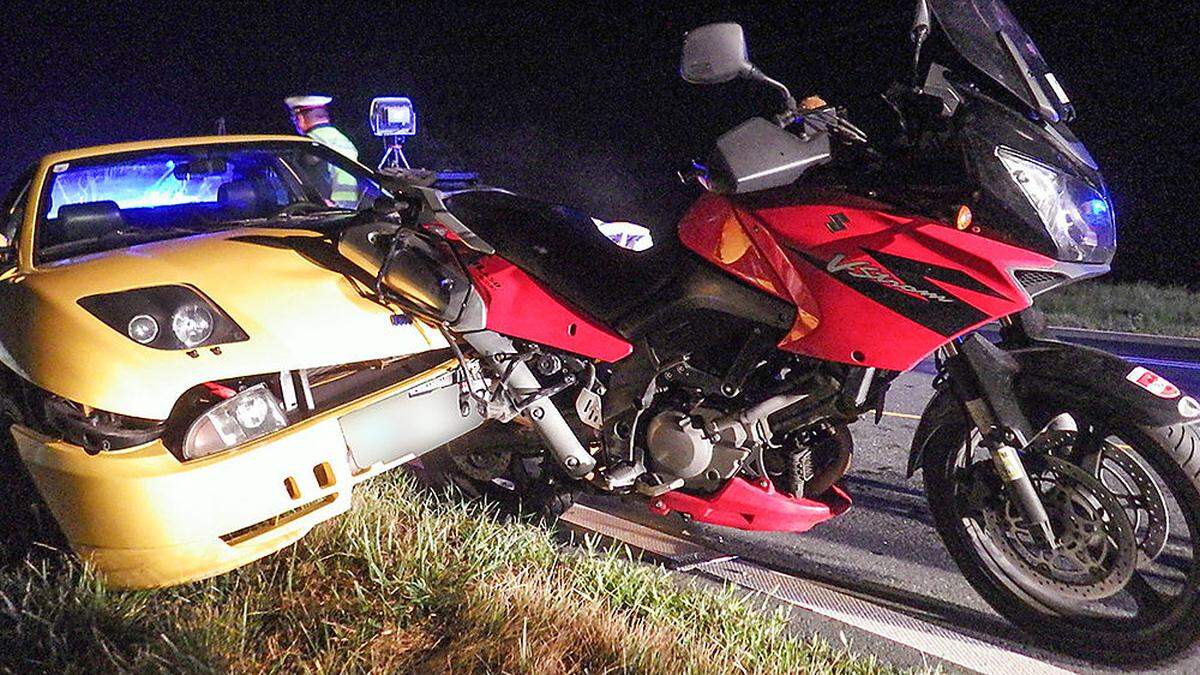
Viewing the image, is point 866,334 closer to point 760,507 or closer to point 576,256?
point 760,507

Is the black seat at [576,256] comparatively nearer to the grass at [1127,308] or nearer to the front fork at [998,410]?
the front fork at [998,410]

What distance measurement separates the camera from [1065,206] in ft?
8.82

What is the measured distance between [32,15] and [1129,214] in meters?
30.7

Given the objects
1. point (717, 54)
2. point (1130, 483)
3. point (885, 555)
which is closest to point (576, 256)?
point (717, 54)

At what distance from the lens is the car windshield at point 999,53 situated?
2.81m

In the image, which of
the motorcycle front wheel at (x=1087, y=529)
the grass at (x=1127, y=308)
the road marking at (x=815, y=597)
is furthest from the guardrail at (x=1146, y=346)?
the motorcycle front wheel at (x=1087, y=529)

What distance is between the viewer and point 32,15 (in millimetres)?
30641

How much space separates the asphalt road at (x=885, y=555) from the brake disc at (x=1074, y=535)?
25cm

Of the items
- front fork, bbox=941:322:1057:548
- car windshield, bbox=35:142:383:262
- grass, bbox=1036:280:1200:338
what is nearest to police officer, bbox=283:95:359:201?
car windshield, bbox=35:142:383:262

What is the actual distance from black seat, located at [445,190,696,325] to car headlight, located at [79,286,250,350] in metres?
0.89

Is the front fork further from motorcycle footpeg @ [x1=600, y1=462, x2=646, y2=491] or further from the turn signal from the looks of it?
motorcycle footpeg @ [x1=600, y1=462, x2=646, y2=491]

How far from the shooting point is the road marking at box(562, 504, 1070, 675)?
3007 millimetres

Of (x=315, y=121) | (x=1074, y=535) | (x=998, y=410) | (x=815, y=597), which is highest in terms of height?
(x=315, y=121)

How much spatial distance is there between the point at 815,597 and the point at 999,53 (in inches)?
73.5
